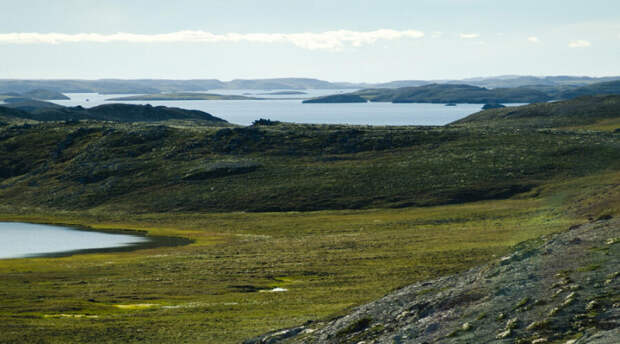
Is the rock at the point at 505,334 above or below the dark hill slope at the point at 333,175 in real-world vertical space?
above

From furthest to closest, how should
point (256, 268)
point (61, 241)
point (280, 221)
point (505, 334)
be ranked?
point (280, 221)
point (61, 241)
point (256, 268)
point (505, 334)

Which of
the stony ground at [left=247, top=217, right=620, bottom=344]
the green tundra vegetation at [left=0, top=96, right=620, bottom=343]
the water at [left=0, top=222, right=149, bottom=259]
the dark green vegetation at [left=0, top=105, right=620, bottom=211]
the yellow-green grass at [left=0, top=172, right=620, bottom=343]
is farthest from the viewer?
the dark green vegetation at [left=0, top=105, right=620, bottom=211]

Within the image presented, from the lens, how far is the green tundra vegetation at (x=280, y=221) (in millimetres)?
62125

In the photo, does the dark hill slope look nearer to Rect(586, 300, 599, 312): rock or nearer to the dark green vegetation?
the dark green vegetation

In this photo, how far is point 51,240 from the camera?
125312mm

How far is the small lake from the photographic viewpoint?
367ft

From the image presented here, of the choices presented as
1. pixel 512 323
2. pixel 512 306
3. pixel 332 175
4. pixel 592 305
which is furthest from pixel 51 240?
pixel 592 305

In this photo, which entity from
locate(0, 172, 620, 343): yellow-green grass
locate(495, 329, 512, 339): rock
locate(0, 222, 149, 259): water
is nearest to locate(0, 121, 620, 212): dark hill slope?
locate(0, 172, 620, 343): yellow-green grass

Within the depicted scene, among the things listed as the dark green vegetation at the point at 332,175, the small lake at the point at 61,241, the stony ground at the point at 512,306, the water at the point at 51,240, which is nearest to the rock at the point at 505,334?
the stony ground at the point at 512,306

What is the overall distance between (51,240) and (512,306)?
→ 9991cm

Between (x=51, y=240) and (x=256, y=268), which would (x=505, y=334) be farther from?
(x=51, y=240)

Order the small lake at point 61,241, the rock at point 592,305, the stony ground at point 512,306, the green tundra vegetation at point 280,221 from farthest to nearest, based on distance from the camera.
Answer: the small lake at point 61,241 < the green tundra vegetation at point 280,221 < the rock at point 592,305 < the stony ground at point 512,306

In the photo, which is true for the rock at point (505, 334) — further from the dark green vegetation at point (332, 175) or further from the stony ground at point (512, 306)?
the dark green vegetation at point (332, 175)

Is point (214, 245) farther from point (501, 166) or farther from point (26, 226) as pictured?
point (501, 166)
